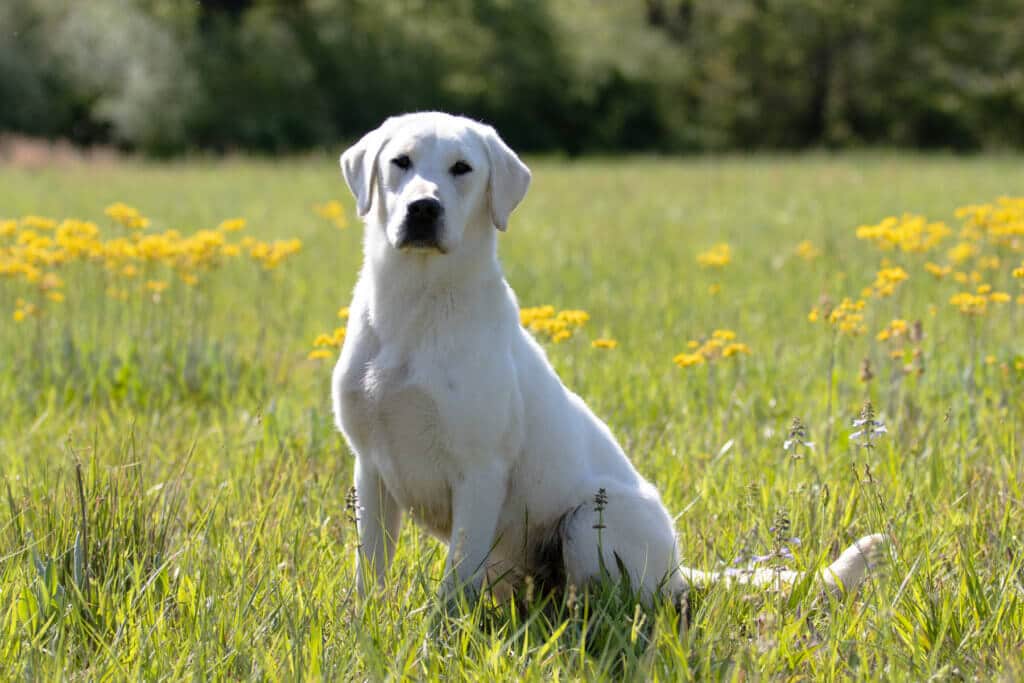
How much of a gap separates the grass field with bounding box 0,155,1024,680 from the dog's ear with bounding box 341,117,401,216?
67 cm

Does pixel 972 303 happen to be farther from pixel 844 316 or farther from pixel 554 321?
pixel 554 321

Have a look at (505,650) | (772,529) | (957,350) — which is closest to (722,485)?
(772,529)

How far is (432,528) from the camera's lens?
3.20m

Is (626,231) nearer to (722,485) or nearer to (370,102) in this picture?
(722,485)

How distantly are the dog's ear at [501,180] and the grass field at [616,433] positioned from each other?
2.85ft

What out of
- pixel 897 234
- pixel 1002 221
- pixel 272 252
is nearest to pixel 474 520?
pixel 897 234

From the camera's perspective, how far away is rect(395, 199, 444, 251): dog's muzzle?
2.95 m

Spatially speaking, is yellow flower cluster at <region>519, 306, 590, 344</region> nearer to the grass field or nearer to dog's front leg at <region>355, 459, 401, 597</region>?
the grass field

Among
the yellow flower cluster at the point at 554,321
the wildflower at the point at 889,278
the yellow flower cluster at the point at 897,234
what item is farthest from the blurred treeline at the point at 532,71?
the wildflower at the point at 889,278

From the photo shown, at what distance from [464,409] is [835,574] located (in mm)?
1014

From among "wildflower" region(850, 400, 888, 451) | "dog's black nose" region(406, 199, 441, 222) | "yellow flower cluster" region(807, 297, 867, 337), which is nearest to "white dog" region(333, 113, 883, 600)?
"dog's black nose" region(406, 199, 441, 222)

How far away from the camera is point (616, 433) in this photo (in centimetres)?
454

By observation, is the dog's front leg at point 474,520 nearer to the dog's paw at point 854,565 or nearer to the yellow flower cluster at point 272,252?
the dog's paw at point 854,565

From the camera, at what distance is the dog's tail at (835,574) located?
285 cm
